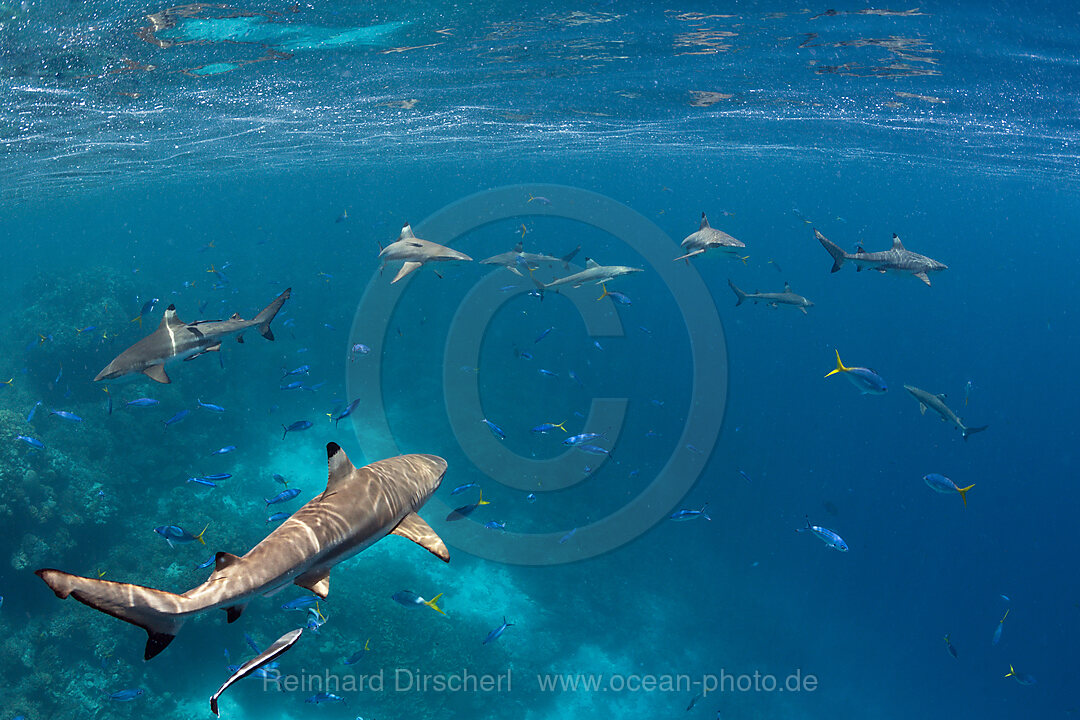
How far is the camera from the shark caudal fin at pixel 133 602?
258 cm

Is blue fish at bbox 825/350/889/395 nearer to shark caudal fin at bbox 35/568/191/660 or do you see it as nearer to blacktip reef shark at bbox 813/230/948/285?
blacktip reef shark at bbox 813/230/948/285

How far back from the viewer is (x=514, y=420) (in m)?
23.9

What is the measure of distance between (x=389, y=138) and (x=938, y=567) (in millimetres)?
36591

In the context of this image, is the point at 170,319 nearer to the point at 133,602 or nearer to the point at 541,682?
the point at 133,602

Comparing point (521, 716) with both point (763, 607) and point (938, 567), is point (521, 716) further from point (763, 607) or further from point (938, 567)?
point (938, 567)

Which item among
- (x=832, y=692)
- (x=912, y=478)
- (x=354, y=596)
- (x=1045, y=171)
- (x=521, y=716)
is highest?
(x=1045, y=171)

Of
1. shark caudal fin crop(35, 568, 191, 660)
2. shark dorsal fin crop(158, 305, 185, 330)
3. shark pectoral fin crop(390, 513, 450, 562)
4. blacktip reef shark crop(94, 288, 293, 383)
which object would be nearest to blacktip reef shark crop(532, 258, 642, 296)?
blacktip reef shark crop(94, 288, 293, 383)

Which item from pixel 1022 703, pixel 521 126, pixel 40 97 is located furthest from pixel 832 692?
pixel 40 97

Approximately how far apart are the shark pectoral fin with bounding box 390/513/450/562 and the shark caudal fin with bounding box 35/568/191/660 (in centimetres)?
162

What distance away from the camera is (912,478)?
34000 millimetres

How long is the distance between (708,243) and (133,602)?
360 inches

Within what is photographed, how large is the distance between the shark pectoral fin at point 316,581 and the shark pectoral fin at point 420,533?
0.66m

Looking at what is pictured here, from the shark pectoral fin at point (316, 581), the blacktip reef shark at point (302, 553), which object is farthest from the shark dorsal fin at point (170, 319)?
the shark pectoral fin at point (316, 581)

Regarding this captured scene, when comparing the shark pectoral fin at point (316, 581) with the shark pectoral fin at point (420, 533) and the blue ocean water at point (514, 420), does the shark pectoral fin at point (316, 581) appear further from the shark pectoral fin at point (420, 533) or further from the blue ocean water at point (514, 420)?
the blue ocean water at point (514, 420)
